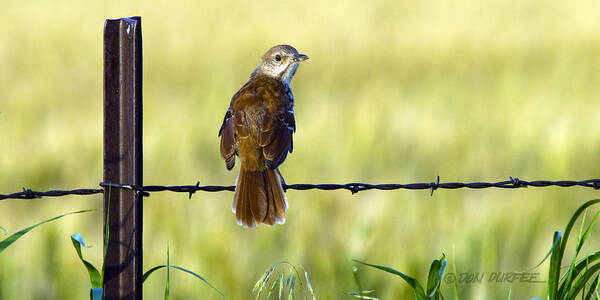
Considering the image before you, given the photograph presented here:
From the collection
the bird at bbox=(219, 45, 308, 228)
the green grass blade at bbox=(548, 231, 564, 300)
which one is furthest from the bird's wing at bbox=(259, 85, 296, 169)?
the green grass blade at bbox=(548, 231, 564, 300)

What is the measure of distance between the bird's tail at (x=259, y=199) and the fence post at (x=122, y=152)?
1.00 meters

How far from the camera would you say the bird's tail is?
4156 millimetres

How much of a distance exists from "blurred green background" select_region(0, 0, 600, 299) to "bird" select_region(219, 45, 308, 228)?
2.40ft

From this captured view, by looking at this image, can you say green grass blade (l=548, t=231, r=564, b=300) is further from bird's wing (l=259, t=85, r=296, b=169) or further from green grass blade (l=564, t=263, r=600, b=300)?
bird's wing (l=259, t=85, r=296, b=169)

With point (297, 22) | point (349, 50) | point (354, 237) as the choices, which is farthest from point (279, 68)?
point (297, 22)

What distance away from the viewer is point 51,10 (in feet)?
37.2

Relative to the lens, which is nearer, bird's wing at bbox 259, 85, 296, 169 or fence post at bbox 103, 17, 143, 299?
fence post at bbox 103, 17, 143, 299

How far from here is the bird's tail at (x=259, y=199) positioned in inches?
164

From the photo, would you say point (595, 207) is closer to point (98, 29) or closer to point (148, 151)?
point (148, 151)

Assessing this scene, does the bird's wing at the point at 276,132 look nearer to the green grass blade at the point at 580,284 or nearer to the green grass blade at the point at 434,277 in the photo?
the green grass blade at the point at 434,277

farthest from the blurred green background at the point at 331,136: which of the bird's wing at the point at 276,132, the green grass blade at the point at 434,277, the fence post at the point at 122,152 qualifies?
the fence post at the point at 122,152

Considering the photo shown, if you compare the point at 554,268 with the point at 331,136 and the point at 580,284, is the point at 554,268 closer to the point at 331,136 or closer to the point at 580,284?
the point at 580,284

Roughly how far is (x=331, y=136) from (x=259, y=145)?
89.3 inches

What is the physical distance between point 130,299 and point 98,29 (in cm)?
784
